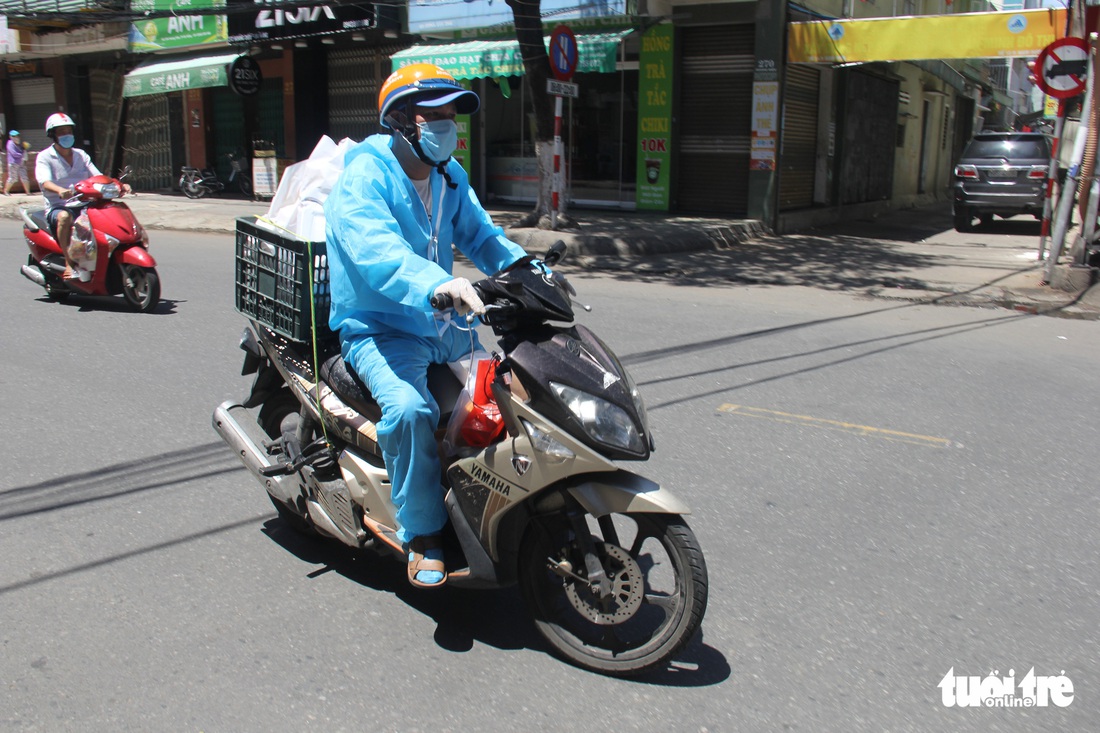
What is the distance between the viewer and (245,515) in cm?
423

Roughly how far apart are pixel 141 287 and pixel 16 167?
759 inches


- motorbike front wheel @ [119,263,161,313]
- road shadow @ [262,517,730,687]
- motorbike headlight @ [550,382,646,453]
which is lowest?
road shadow @ [262,517,730,687]

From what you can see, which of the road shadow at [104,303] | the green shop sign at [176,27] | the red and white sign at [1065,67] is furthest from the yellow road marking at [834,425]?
the green shop sign at [176,27]

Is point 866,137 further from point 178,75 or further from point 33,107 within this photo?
point 33,107

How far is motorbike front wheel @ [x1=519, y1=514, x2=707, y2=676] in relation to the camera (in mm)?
2840

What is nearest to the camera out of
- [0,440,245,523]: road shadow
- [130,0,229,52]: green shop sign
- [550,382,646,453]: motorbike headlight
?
[550,382,646,453]: motorbike headlight

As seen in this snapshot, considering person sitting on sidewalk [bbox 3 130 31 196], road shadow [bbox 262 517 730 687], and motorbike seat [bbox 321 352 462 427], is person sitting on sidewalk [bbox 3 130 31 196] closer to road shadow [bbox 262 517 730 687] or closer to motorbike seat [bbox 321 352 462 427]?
road shadow [bbox 262 517 730 687]

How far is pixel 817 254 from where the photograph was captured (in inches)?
571

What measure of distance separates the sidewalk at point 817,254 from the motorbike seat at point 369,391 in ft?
27.9

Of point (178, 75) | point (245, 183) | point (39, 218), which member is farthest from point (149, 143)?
point (39, 218)

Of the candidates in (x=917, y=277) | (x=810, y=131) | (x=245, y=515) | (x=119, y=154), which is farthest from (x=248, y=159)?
(x=245, y=515)

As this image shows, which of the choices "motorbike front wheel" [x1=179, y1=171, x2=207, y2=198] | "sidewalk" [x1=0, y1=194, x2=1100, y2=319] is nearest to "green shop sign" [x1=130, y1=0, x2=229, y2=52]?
"motorbike front wheel" [x1=179, y1=171, x2=207, y2=198]

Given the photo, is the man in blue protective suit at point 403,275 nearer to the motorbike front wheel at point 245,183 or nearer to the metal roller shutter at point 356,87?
the metal roller shutter at point 356,87

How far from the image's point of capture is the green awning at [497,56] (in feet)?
53.1
